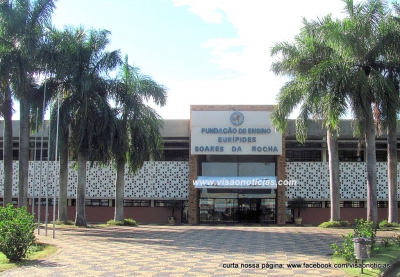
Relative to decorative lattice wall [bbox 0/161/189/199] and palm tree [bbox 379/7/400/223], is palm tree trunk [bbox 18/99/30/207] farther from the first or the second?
palm tree [bbox 379/7/400/223]

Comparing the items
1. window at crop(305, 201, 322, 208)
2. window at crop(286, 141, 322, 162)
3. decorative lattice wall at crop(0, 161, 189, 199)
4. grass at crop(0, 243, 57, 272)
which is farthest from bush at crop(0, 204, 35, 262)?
window at crop(286, 141, 322, 162)

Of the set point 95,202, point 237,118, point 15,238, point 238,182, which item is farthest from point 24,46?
point 238,182

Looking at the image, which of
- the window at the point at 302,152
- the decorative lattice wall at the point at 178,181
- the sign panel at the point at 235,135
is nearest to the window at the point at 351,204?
the decorative lattice wall at the point at 178,181

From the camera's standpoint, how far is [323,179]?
34.6 meters

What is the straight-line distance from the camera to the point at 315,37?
24906 millimetres

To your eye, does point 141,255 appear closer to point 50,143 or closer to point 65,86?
point 50,143

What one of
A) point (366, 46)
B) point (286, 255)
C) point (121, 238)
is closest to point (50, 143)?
point (121, 238)

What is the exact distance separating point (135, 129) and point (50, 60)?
20.6 feet

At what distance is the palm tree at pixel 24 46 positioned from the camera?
72.4 feet

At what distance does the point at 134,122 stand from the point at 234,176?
1074cm

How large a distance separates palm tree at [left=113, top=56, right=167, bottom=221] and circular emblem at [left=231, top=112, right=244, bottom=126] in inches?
247

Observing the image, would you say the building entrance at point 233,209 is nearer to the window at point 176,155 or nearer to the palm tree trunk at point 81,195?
the window at point 176,155

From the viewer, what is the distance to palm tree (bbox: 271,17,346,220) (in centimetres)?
2123

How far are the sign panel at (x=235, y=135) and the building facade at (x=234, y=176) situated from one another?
0.07 m
